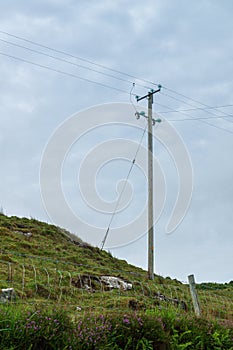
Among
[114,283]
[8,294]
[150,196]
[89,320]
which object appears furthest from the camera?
[150,196]

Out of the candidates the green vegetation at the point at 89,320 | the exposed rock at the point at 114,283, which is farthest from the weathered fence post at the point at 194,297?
the exposed rock at the point at 114,283

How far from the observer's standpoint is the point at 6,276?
36.0 feet

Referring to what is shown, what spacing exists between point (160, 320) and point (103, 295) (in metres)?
3.87

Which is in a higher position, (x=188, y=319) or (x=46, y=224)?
(x=46, y=224)

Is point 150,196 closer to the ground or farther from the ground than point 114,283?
farther from the ground

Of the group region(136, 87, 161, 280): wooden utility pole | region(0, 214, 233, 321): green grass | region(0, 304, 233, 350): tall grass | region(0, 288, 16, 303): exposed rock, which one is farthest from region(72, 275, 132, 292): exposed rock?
region(136, 87, 161, 280): wooden utility pole

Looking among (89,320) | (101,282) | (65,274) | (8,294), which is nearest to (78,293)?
(65,274)

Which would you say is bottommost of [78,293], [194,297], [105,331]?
[105,331]

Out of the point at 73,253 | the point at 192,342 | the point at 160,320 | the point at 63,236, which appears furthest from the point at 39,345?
the point at 63,236

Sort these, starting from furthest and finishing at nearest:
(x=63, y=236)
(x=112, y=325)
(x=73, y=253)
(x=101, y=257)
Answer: (x=63, y=236), (x=101, y=257), (x=73, y=253), (x=112, y=325)

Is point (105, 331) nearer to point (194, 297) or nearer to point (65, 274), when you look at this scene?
point (194, 297)

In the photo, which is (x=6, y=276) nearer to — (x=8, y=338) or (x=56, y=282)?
(x=56, y=282)

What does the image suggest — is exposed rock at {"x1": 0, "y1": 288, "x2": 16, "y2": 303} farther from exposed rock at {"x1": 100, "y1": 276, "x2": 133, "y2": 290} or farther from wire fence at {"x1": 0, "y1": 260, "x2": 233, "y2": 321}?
exposed rock at {"x1": 100, "y1": 276, "x2": 133, "y2": 290}

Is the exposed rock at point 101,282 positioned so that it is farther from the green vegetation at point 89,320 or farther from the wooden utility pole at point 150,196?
the wooden utility pole at point 150,196
